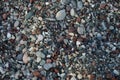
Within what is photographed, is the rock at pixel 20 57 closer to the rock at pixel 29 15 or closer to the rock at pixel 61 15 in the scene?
the rock at pixel 29 15

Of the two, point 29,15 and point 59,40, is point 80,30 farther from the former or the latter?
point 29,15

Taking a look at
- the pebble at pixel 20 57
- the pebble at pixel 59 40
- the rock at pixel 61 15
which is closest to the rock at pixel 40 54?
the pebble at pixel 59 40

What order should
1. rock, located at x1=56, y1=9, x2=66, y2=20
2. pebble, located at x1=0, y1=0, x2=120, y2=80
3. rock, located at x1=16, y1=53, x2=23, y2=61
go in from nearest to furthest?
pebble, located at x1=0, y1=0, x2=120, y2=80, rock, located at x1=16, y1=53, x2=23, y2=61, rock, located at x1=56, y1=9, x2=66, y2=20

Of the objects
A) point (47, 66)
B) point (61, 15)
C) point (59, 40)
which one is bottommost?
point (47, 66)

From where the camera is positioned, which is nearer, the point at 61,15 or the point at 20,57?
the point at 20,57

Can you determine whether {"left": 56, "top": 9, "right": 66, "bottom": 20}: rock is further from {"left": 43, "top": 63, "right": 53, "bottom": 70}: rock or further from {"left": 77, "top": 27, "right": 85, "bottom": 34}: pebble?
{"left": 43, "top": 63, "right": 53, "bottom": 70}: rock

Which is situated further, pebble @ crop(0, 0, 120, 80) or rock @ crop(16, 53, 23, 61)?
rock @ crop(16, 53, 23, 61)

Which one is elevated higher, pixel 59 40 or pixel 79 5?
pixel 79 5

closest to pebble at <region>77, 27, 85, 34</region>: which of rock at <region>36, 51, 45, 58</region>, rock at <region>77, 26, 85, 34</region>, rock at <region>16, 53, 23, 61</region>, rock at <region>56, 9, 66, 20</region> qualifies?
rock at <region>77, 26, 85, 34</region>

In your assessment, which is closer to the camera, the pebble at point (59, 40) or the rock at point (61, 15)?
the pebble at point (59, 40)

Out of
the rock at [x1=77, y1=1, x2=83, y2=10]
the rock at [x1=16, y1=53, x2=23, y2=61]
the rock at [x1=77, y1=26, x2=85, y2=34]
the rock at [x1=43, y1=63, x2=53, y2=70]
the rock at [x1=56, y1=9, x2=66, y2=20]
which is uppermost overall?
the rock at [x1=77, y1=1, x2=83, y2=10]

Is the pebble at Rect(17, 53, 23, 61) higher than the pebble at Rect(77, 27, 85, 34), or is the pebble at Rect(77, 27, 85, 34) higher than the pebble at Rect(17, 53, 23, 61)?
the pebble at Rect(77, 27, 85, 34)

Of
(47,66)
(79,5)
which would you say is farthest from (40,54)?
(79,5)
